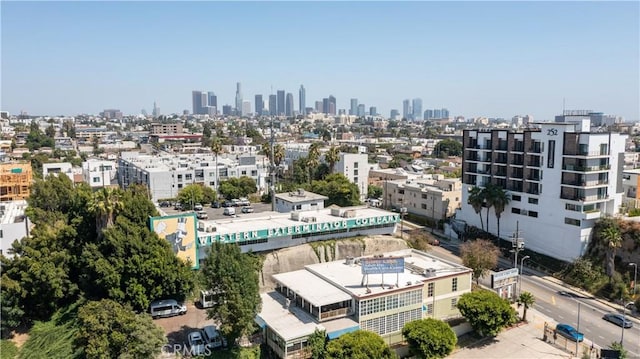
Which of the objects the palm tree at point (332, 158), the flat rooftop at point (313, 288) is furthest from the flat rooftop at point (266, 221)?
the palm tree at point (332, 158)

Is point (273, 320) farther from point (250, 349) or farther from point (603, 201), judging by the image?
point (603, 201)

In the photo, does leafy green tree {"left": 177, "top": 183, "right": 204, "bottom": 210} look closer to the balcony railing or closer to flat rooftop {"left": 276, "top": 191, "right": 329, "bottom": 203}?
flat rooftop {"left": 276, "top": 191, "right": 329, "bottom": 203}

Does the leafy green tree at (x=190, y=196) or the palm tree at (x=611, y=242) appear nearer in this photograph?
the palm tree at (x=611, y=242)

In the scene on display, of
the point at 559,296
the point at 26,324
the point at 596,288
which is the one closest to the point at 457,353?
the point at 559,296

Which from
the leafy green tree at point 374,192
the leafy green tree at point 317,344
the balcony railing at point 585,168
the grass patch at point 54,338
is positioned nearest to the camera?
the leafy green tree at point 317,344

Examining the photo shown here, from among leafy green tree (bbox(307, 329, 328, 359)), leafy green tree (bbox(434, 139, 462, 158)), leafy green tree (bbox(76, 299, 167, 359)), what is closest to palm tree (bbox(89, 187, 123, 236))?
leafy green tree (bbox(76, 299, 167, 359))

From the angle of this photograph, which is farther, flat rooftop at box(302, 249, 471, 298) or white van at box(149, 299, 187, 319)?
white van at box(149, 299, 187, 319)

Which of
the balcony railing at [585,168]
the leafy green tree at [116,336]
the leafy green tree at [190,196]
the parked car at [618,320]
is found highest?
the balcony railing at [585,168]

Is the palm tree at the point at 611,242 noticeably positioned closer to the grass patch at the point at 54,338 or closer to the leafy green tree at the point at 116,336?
the leafy green tree at the point at 116,336
